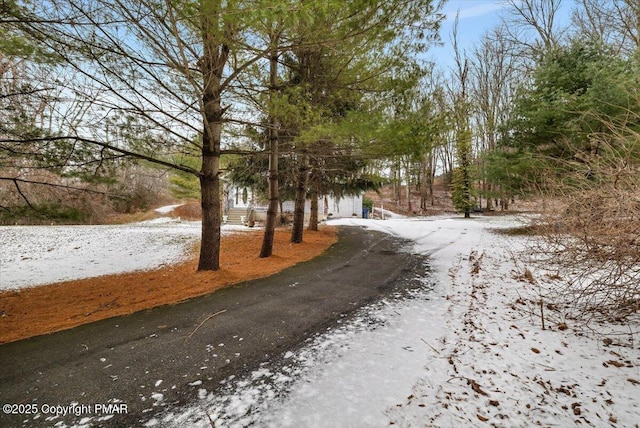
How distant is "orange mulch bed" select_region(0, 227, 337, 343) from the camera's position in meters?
3.88

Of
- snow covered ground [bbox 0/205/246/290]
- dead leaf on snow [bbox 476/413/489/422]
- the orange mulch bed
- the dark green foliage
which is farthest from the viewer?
the dark green foliage

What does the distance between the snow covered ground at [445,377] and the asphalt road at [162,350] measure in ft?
0.91

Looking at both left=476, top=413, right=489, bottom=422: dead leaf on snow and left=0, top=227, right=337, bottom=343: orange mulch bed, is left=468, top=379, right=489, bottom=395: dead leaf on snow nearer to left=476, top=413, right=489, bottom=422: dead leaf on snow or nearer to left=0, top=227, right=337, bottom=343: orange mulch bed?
left=476, top=413, right=489, bottom=422: dead leaf on snow

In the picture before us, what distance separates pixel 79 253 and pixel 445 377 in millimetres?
9767

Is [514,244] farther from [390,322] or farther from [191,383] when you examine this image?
[191,383]

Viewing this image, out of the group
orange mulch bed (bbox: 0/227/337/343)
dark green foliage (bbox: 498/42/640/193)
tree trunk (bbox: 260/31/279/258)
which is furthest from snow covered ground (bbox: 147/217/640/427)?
dark green foliage (bbox: 498/42/640/193)

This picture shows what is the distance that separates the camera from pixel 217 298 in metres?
4.55

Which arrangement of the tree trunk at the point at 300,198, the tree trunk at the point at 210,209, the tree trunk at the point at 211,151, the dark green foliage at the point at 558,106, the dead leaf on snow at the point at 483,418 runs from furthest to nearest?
the tree trunk at the point at 300,198 < the dark green foliage at the point at 558,106 < the tree trunk at the point at 210,209 < the tree trunk at the point at 211,151 < the dead leaf on snow at the point at 483,418

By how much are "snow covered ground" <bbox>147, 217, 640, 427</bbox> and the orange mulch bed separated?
296 centimetres

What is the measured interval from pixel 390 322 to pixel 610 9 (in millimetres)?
19826

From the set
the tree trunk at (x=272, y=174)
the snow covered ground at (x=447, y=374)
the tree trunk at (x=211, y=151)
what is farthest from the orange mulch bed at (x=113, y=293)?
the snow covered ground at (x=447, y=374)

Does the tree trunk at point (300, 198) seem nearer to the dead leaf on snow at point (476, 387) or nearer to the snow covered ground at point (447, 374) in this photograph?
the snow covered ground at point (447, 374)

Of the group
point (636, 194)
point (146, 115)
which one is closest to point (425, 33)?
point (636, 194)

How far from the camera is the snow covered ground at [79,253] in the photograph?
6350 millimetres
